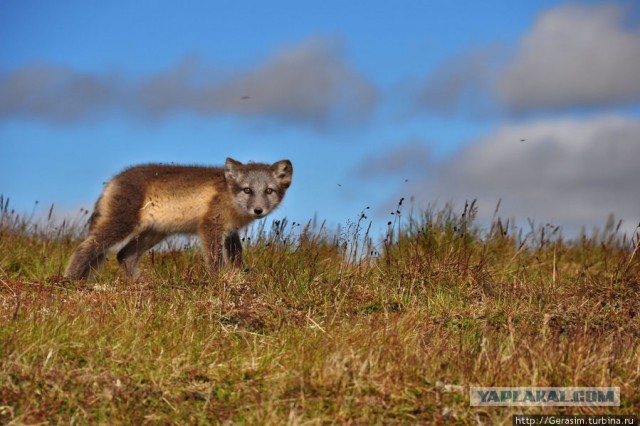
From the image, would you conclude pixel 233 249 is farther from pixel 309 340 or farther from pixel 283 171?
pixel 309 340

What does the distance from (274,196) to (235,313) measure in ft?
11.8

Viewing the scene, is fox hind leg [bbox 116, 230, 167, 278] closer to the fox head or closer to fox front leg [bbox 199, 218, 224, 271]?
fox front leg [bbox 199, 218, 224, 271]

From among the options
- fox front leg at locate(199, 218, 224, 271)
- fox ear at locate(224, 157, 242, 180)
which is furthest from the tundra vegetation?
fox ear at locate(224, 157, 242, 180)

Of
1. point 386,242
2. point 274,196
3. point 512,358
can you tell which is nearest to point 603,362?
point 512,358

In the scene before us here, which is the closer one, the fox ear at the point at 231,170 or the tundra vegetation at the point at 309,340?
the tundra vegetation at the point at 309,340

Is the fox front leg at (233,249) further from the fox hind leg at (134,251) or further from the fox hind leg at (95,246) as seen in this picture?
the fox hind leg at (95,246)

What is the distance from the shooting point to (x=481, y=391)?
499 centimetres

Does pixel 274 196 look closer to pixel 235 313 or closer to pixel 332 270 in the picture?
pixel 332 270

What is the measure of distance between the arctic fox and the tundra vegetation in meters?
0.48

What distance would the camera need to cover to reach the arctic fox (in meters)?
9.44

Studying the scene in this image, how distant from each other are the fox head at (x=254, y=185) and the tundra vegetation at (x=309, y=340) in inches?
24.5

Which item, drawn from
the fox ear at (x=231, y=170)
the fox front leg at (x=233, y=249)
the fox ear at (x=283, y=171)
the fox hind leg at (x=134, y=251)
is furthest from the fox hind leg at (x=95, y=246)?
the fox ear at (x=283, y=171)

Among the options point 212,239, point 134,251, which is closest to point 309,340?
point 212,239

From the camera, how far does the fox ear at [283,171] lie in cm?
1012
